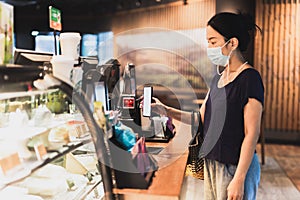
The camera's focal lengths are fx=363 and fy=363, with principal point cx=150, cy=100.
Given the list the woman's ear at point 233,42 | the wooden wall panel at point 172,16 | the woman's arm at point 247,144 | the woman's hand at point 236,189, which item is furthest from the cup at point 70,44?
the wooden wall panel at point 172,16

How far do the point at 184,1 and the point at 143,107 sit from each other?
584 cm

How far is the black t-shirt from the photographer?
1.93 m

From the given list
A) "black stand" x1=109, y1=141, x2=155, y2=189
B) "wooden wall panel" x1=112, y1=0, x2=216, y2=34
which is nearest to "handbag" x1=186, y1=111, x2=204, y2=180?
"black stand" x1=109, y1=141, x2=155, y2=189

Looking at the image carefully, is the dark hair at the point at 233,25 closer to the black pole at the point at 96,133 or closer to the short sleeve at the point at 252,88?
the short sleeve at the point at 252,88

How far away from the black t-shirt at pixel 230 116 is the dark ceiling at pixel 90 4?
625cm

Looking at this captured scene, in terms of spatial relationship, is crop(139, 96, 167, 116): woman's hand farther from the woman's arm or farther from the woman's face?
the woman's arm

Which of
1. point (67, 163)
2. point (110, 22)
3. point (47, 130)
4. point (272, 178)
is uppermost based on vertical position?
point (110, 22)

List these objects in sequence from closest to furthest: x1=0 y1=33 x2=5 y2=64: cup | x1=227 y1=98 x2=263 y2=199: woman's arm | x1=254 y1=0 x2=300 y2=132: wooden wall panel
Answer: x1=0 y1=33 x2=5 y2=64: cup → x1=227 y1=98 x2=263 y2=199: woman's arm → x1=254 y1=0 x2=300 y2=132: wooden wall panel

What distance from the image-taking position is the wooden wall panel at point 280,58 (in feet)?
23.0

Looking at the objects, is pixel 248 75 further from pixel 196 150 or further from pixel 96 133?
pixel 96 133

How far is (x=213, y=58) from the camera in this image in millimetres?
2211

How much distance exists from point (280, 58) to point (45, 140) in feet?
20.8

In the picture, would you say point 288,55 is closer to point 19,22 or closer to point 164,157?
point 164,157

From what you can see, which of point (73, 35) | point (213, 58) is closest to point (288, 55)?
point (213, 58)
